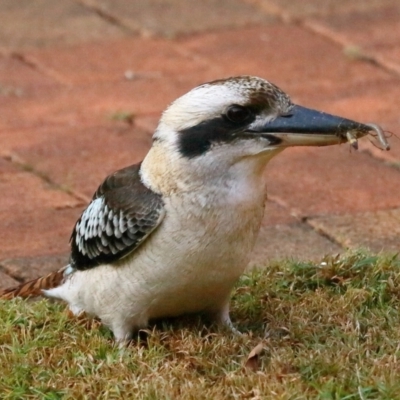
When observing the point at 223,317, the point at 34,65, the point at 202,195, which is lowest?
the point at 34,65

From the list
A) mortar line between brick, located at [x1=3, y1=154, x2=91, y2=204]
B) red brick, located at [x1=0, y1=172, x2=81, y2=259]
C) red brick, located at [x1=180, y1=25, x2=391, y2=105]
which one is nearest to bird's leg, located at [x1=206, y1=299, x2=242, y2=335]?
red brick, located at [x1=0, y1=172, x2=81, y2=259]

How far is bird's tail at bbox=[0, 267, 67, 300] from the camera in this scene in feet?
16.0

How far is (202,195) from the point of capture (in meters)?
4.21

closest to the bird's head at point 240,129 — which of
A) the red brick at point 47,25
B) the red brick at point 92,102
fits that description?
the red brick at point 92,102

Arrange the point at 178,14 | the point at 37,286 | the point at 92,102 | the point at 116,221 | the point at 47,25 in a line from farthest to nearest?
the point at 178,14 → the point at 47,25 → the point at 92,102 → the point at 37,286 → the point at 116,221

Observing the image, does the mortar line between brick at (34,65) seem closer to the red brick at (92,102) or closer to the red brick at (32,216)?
the red brick at (92,102)

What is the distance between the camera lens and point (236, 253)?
428 cm

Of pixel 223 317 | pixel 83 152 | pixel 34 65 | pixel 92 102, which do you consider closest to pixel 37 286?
pixel 223 317

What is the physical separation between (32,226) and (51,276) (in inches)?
34.2

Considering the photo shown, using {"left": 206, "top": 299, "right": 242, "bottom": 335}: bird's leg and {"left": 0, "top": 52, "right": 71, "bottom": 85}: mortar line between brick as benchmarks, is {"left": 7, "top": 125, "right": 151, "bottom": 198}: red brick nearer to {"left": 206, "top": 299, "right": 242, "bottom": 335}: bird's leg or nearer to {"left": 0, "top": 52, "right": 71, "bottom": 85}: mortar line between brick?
{"left": 0, "top": 52, "right": 71, "bottom": 85}: mortar line between brick

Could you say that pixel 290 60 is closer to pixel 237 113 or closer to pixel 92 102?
pixel 92 102

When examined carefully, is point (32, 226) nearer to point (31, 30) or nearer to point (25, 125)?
point (25, 125)

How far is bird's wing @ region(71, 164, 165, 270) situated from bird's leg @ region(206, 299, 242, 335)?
0.38 meters

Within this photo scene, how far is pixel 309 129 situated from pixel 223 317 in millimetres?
741
